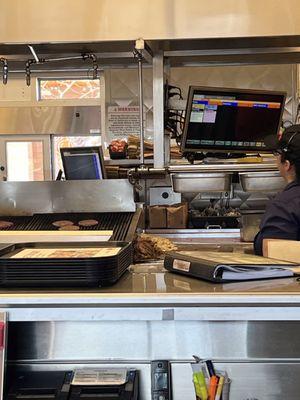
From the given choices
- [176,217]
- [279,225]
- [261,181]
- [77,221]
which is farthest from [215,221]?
[77,221]

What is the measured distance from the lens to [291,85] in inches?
173

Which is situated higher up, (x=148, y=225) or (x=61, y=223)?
(x=61, y=223)

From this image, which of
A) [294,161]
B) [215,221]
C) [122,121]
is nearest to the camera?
[294,161]

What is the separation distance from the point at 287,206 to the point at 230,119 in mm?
563

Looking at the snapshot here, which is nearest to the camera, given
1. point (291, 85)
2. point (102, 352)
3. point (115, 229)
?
point (102, 352)

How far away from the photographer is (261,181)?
7.77 ft

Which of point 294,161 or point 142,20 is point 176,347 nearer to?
point 294,161

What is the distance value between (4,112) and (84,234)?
328cm

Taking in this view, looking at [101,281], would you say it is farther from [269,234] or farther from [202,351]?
[269,234]

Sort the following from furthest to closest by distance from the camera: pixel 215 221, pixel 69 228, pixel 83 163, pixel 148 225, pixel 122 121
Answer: pixel 122 121 < pixel 215 221 < pixel 148 225 < pixel 83 163 < pixel 69 228

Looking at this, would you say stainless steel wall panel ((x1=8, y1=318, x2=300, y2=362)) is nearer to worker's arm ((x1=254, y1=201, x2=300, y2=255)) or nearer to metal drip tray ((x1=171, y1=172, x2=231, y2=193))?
worker's arm ((x1=254, y1=201, x2=300, y2=255))

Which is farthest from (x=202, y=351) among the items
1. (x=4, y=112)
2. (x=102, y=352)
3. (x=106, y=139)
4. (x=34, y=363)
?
(x=4, y=112)

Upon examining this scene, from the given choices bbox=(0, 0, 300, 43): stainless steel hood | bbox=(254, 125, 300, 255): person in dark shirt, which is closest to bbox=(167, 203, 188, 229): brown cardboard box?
bbox=(254, 125, 300, 255): person in dark shirt

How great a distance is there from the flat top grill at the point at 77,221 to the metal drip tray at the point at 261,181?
1.89 feet
